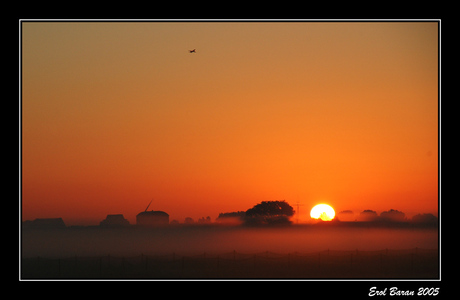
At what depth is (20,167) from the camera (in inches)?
1407

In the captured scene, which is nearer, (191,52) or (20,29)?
(20,29)

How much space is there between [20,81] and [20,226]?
8.67m

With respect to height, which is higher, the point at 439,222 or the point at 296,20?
the point at 296,20

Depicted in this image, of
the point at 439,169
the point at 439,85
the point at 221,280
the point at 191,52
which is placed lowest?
the point at 221,280

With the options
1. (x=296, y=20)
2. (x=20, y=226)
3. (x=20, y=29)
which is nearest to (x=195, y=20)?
(x=296, y=20)

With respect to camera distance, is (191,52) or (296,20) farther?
(191,52)

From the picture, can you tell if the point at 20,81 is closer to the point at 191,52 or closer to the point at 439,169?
the point at 191,52

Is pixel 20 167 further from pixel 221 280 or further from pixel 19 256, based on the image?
pixel 221 280

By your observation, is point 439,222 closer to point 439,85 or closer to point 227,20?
point 439,85

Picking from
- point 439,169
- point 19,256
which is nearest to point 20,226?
point 19,256

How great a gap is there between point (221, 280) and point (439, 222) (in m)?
13.7

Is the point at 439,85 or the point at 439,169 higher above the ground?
the point at 439,85

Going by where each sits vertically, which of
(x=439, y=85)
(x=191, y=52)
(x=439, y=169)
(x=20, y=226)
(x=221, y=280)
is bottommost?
(x=221, y=280)

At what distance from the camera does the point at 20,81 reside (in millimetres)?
36250
